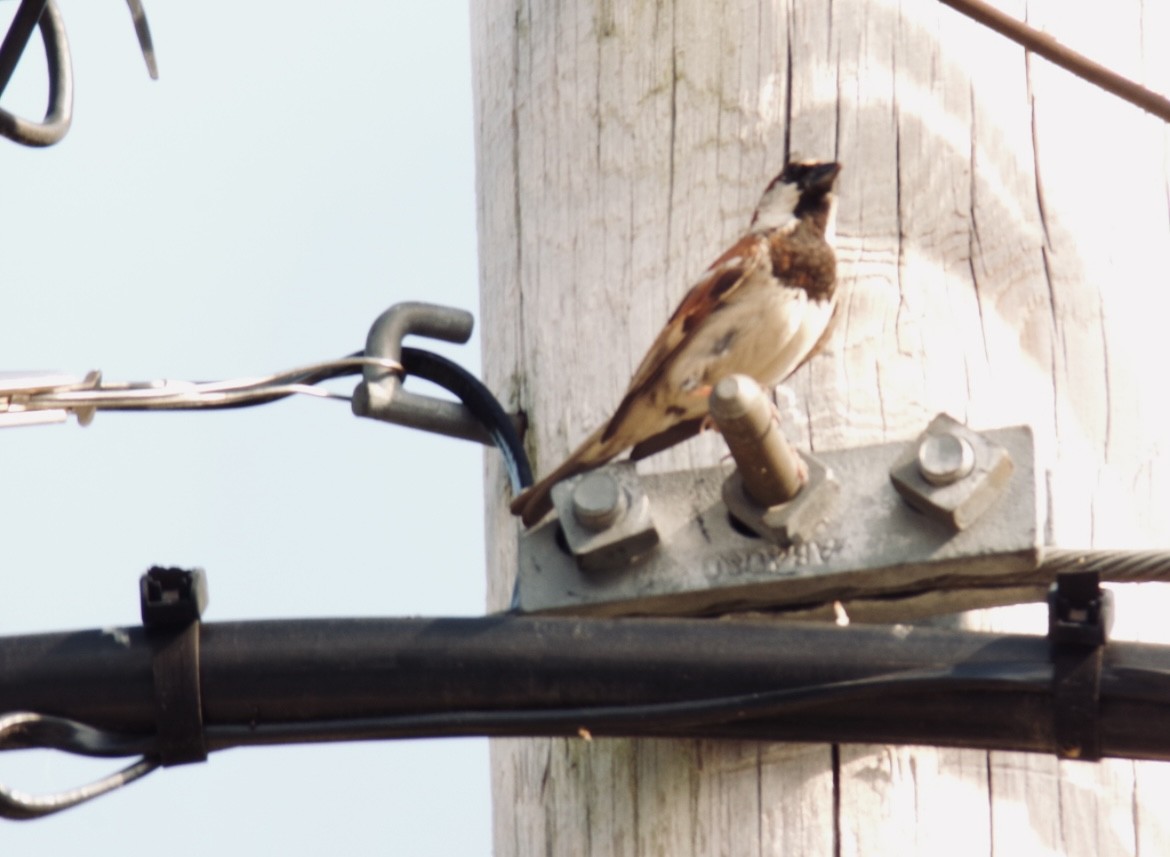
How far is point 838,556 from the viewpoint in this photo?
253 cm

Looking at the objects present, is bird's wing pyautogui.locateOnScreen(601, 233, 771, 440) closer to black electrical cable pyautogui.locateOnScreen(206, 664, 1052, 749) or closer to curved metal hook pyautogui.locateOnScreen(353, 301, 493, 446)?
curved metal hook pyautogui.locateOnScreen(353, 301, 493, 446)

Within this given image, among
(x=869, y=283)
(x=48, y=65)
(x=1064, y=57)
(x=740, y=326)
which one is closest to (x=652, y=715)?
(x=869, y=283)

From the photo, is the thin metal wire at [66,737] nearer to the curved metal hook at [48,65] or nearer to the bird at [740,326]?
the bird at [740,326]

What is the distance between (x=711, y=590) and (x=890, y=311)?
1.72 feet

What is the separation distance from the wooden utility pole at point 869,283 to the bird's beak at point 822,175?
32mm

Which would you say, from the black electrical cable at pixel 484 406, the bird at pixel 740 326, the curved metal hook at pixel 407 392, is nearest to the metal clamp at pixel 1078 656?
the bird at pixel 740 326

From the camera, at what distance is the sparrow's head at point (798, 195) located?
293 cm

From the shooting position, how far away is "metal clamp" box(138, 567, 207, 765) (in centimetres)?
238

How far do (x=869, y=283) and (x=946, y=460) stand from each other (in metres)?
0.46

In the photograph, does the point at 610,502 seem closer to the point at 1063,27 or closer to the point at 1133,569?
the point at 1133,569

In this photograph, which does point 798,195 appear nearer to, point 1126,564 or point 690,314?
point 690,314

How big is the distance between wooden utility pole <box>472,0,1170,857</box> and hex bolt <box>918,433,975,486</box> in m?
0.27

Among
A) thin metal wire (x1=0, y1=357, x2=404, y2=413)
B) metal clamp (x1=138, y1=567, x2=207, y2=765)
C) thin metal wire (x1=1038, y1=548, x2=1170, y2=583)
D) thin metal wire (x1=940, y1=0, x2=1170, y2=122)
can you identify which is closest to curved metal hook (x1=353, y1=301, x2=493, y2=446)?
thin metal wire (x1=0, y1=357, x2=404, y2=413)

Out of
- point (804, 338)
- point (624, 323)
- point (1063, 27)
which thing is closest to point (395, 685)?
point (624, 323)
